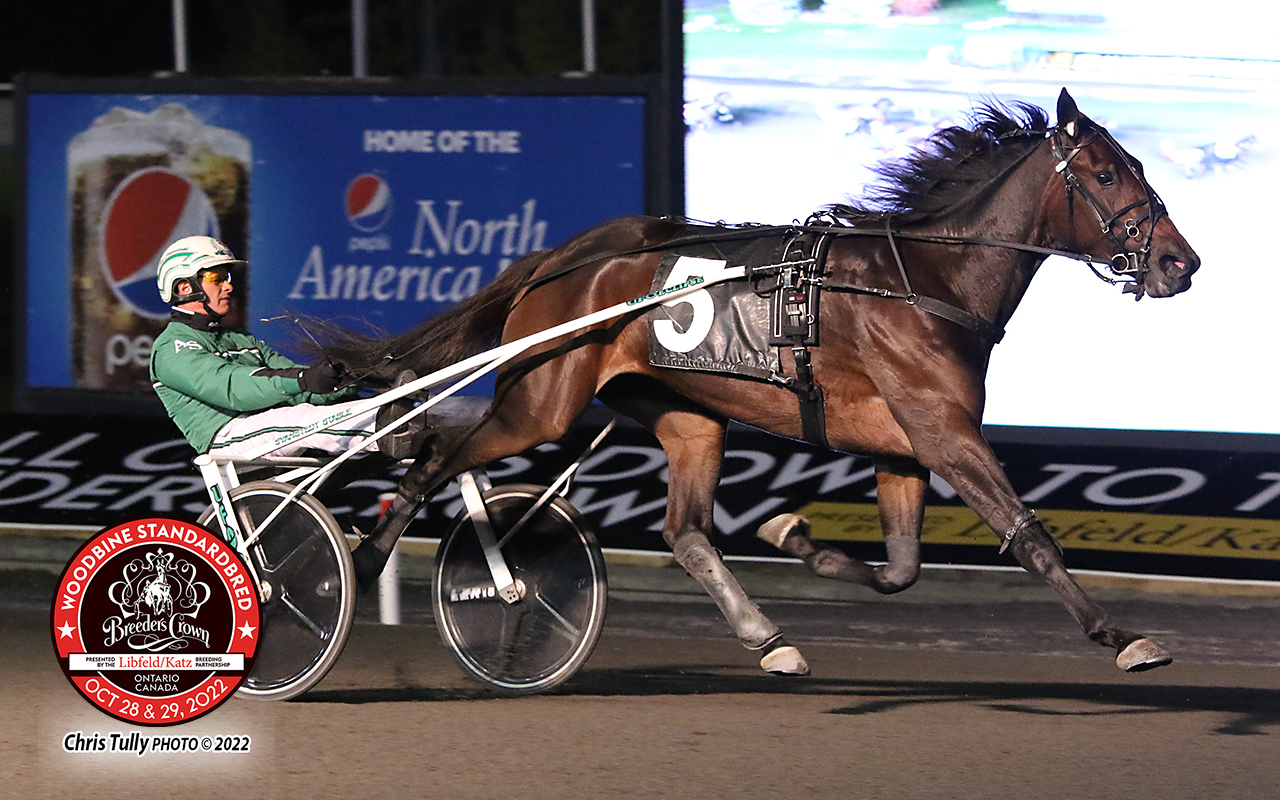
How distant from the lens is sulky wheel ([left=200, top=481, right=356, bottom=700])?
21.7 feet

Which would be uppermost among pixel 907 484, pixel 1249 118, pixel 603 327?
pixel 1249 118

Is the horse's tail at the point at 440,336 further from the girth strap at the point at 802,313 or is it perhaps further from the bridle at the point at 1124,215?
the bridle at the point at 1124,215

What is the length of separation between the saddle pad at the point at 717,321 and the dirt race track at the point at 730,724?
125 centimetres

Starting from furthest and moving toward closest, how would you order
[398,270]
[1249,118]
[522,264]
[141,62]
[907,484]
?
[141,62] < [398,270] < [1249,118] < [522,264] < [907,484]

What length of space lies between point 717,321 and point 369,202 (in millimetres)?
4020

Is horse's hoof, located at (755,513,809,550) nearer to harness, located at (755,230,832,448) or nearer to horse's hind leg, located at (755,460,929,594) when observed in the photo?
horse's hind leg, located at (755,460,929,594)

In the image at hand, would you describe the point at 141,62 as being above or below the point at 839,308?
above

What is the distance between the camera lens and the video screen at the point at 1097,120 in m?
9.49

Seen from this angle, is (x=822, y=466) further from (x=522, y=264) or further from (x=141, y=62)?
(x=141, y=62)

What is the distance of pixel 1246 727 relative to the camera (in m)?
6.38

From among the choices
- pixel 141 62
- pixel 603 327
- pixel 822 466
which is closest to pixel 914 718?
pixel 603 327

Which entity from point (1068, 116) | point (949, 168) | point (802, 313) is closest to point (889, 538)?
point (802, 313)

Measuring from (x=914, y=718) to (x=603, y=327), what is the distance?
182cm

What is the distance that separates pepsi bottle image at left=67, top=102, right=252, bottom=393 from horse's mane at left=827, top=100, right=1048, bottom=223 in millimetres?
4645
